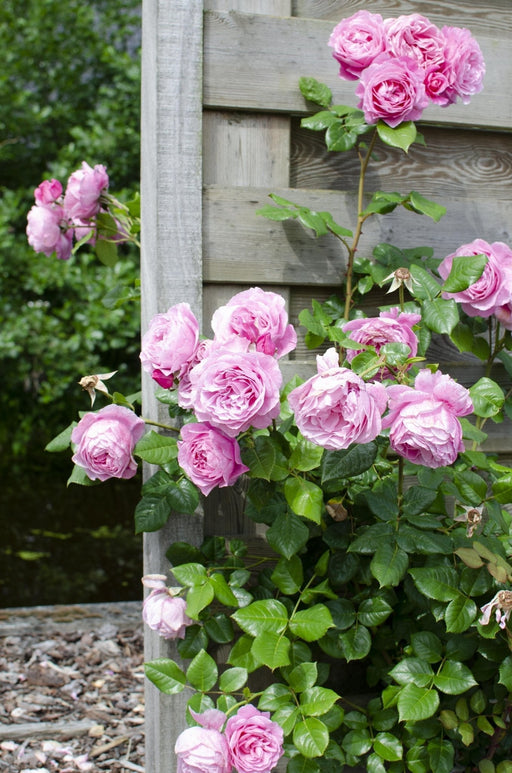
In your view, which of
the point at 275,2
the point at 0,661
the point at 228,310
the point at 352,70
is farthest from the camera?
the point at 0,661

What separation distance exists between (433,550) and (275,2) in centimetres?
101

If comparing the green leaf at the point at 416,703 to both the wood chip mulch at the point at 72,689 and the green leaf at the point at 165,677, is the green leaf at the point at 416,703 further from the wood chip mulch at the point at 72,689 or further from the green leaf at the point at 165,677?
the wood chip mulch at the point at 72,689

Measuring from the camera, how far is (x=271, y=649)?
1.12 meters

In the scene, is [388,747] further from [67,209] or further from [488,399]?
[67,209]

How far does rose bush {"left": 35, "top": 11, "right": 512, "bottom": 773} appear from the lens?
107cm

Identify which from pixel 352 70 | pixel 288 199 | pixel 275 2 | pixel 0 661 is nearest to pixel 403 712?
pixel 288 199

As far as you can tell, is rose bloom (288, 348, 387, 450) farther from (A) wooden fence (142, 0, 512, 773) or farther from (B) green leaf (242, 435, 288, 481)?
(A) wooden fence (142, 0, 512, 773)

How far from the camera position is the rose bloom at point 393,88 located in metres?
1.24

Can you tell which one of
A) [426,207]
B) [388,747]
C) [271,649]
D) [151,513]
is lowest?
[388,747]

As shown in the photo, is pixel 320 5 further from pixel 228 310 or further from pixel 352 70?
pixel 228 310

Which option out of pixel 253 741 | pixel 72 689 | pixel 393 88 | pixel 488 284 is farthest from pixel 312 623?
pixel 72 689

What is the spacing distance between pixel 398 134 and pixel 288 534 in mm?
684

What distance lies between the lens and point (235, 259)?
141cm

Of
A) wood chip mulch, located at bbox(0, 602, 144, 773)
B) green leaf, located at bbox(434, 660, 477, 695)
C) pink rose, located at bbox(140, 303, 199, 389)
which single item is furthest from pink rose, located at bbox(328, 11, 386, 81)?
wood chip mulch, located at bbox(0, 602, 144, 773)
